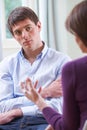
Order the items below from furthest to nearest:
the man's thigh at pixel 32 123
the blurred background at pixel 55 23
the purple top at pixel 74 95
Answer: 1. the blurred background at pixel 55 23
2. the man's thigh at pixel 32 123
3. the purple top at pixel 74 95

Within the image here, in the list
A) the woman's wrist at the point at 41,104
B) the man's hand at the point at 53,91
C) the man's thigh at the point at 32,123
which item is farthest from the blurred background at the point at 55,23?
the woman's wrist at the point at 41,104

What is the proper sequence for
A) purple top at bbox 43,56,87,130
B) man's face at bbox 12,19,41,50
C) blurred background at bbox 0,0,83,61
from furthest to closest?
blurred background at bbox 0,0,83,61 < man's face at bbox 12,19,41,50 < purple top at bbox 43,56,87,130

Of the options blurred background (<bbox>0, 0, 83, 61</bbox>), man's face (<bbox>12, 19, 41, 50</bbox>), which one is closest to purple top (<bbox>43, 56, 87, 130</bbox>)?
man's face (<bbox>12, 19, 41, 50</bbox>)

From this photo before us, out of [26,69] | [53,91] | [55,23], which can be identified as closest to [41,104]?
[53,91]

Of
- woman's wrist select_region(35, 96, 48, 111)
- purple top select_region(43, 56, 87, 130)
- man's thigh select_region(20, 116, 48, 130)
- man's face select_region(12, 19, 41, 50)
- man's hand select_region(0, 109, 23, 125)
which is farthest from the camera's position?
man's face select_region(12, 19, 41, 50)

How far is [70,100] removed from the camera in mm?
1098

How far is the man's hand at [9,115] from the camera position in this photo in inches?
69.2

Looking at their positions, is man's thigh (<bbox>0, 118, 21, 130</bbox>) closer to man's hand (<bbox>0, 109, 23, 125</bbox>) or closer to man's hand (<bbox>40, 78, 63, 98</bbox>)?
man's hand (<bbox>0, 109, 23, 125</bbox>)

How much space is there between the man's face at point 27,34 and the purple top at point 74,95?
35.0 inches

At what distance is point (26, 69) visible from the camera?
196 cm

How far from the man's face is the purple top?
888 millimetres

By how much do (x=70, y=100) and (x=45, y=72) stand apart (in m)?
0.81

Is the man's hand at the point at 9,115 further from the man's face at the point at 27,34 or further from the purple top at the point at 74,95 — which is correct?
the purple top at the point at 74,95

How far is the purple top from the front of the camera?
1062mm
